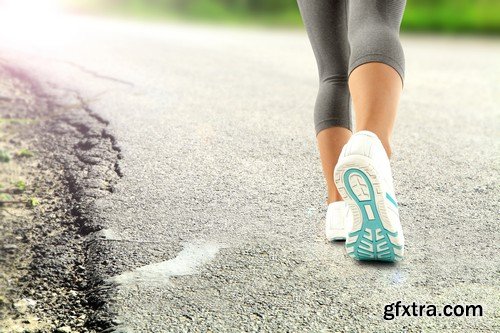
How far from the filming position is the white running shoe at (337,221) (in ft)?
9.00

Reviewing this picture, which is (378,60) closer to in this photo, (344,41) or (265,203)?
(344,41)

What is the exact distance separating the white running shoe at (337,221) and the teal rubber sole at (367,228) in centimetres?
17

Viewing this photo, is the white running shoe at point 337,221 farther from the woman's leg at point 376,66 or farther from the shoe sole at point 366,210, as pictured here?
the woman's leg at point 376,66

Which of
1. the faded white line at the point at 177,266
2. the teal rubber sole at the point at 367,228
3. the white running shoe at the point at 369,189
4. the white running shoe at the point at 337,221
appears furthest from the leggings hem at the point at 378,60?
the faded white line at the point at 177,266

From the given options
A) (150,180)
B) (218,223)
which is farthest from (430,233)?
(150,180)

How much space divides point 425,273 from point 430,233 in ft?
1.57

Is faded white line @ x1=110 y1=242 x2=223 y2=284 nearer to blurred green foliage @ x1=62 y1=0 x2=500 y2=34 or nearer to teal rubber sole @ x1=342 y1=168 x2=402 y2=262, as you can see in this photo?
teal rubber sole @ x1=342 y1=168 x2=402 y2=262

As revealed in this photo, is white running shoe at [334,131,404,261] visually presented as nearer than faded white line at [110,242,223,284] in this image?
Yes

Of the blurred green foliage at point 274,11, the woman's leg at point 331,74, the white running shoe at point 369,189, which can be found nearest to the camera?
the white running shoe at point 369,189

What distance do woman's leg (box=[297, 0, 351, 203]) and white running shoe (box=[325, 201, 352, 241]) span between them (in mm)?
35

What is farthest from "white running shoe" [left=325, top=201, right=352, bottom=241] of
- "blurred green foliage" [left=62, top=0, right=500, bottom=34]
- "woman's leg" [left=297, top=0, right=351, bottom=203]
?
"blurred green foliage" [left=62, top=0, right=500, bottom=34]

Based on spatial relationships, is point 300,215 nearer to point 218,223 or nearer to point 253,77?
point 218,223

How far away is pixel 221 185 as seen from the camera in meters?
3.62

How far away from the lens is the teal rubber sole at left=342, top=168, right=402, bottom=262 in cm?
227
